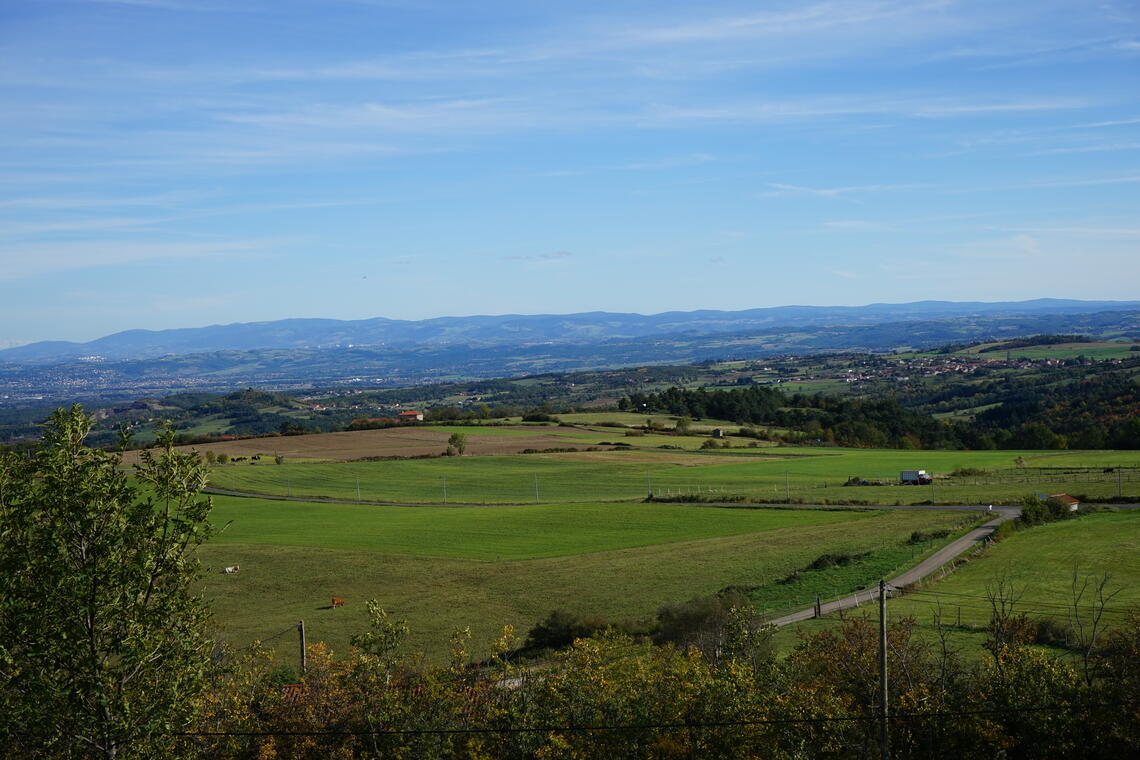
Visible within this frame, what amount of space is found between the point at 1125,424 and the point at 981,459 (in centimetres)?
1925

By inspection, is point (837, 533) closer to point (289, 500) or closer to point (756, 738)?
point (756, 738)

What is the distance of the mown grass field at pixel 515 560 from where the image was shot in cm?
3894

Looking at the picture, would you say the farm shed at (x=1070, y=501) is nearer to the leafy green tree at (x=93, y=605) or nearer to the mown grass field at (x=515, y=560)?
the mown grass field at (x=515, y=560)

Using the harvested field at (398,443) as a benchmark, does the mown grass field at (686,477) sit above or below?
below

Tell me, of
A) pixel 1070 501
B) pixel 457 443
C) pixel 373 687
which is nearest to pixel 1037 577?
pixel 1070 501

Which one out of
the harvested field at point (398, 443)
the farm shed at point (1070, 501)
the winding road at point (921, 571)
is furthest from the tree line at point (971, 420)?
the winding road at point (921, 571)

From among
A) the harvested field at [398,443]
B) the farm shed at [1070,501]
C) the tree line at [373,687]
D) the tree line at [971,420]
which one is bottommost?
the tree line at [971,420]

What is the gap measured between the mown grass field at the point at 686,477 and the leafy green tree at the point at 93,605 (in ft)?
181

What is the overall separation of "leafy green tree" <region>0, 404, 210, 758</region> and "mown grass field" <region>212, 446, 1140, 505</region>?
5522cm

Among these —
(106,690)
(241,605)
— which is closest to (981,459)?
(241,605)

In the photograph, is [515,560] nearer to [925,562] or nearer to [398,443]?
[925,562]

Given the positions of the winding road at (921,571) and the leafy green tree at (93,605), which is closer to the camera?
the leafy green tree at (93,605)

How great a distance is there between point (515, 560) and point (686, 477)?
34.8 m

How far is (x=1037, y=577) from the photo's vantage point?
3747cm
